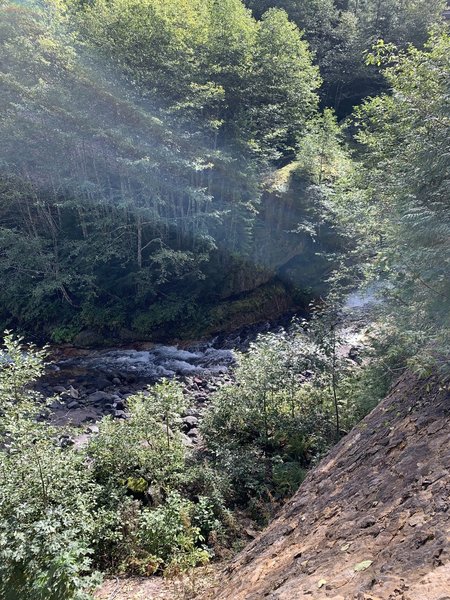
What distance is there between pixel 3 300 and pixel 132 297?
6.02 meters

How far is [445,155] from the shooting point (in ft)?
18.1

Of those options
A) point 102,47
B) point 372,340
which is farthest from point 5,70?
point 372,340

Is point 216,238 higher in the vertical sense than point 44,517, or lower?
higher

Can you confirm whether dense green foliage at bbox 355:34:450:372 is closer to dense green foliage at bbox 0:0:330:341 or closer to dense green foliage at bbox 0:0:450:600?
dense green foliage at bbox 0:0:450:600

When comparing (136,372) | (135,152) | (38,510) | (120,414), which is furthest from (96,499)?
(135,152)

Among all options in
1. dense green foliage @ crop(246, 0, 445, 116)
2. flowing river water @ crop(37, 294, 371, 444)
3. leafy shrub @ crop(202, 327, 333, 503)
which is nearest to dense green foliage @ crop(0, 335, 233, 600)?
leafy shrub @ crop(202, 327, 333, 503)

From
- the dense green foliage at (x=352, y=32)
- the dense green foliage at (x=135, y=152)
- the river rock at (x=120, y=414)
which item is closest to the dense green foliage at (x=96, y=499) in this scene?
the river rock at (x=120, y=414)

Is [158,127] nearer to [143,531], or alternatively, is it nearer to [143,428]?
[143,428]

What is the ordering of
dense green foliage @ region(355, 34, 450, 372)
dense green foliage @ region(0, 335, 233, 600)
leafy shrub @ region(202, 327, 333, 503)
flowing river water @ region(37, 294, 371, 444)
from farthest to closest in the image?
flowing river water @ region(37, 294, 371, 444) → leafy shrub @ region(202, 327, 333, 503) → dense green foliage @ region(355, 34, 450, 372) → dense green foliage @ region(0, 335, 233, 600)

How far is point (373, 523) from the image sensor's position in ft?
11.1

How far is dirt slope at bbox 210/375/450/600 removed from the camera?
101 inches

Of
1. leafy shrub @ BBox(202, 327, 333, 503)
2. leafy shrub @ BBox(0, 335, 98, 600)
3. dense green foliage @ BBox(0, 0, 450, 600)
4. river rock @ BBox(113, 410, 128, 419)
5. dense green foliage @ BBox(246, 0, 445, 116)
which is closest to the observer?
leafy shrub @ BBox(0, 335, 98, 600)

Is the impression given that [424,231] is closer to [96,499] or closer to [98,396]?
[96,499]

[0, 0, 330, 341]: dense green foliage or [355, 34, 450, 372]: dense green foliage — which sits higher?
[0, 0, 330, 341]: dense green foliage
